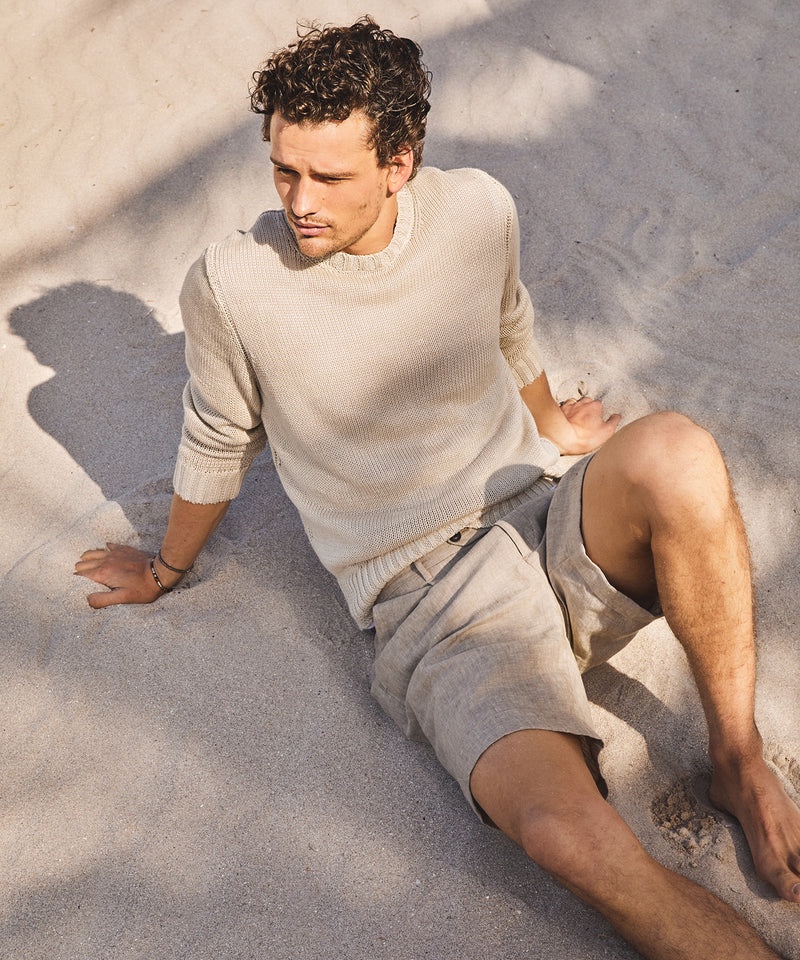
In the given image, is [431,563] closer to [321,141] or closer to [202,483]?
[202,483]

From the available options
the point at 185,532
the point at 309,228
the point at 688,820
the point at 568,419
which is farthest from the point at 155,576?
the point at 688,820

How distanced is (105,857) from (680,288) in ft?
7.75

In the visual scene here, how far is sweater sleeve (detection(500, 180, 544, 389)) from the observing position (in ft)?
7.19

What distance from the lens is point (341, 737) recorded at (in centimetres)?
226

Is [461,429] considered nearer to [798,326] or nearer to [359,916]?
[359,916]

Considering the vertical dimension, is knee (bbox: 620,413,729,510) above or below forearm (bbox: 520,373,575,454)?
above

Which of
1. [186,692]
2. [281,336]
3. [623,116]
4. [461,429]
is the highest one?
[281,336]

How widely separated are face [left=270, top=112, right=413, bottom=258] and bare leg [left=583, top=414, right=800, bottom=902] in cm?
69

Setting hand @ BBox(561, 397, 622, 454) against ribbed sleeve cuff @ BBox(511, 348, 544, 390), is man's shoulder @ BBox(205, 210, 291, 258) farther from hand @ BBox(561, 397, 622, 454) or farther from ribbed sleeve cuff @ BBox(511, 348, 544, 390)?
hand @ BBox(561, 397, 622, 454)

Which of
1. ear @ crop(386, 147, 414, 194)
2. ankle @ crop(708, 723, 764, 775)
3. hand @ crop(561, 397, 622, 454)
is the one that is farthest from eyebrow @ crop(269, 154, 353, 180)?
ankle @ crop(708, 723, 764, 775)

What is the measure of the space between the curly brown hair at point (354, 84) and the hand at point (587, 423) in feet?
3.52

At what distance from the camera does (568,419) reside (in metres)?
2.86

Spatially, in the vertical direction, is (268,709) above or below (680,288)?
above

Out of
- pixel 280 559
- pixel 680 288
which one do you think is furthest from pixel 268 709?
pixel 680 288
